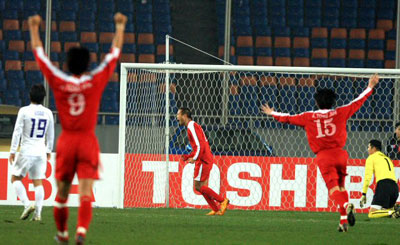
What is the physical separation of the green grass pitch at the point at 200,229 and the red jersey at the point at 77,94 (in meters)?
1.67

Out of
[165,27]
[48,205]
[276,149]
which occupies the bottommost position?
[48,205]

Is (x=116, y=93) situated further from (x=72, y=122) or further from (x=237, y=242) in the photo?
(x=72, y=122)

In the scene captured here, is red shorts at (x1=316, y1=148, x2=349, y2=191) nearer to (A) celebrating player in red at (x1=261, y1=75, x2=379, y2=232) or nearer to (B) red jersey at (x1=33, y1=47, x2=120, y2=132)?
(A) celebrating player in red at (x1=261, y1=75, x2=379, y2=232)

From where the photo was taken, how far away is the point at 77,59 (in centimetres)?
639

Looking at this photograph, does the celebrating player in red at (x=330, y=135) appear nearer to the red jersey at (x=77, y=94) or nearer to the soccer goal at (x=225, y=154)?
the red jersey at (x=77, y=94)

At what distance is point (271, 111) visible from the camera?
9.62 m

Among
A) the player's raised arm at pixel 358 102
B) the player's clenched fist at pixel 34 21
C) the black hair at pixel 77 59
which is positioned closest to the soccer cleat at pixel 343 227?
the player's raised arm at pixel 358 102

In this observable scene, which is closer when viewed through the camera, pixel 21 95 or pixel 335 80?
pixel 335 80

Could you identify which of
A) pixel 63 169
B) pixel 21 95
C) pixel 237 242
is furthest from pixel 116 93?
pixel 63 169

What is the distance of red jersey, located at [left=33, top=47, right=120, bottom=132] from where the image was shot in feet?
21.1

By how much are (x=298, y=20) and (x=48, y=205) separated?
35.3ft

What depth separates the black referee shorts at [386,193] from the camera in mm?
13258

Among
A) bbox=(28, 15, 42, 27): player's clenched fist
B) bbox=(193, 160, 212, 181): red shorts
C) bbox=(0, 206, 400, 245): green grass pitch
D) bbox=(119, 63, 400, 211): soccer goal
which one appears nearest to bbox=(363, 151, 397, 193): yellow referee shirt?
bbox=(0, 206, 400, 245): green grass pitch

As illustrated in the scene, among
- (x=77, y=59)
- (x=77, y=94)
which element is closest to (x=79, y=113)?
(x=77, y=94)
